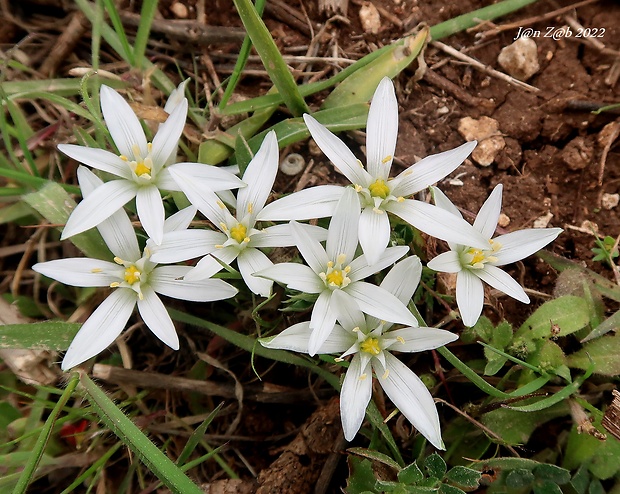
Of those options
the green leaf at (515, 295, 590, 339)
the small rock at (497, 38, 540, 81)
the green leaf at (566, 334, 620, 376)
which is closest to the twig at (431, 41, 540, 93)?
the small rock at (497, 38, 540, 81)

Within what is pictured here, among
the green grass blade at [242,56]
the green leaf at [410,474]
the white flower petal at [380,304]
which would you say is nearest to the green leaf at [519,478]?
the green leaf at [410,474]

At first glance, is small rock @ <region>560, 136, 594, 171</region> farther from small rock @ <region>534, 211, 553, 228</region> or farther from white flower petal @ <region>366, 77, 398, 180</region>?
Answer: white flower petal @ <region>366, 77, 398, 180</region>

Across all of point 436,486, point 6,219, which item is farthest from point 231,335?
Result: point 6,219

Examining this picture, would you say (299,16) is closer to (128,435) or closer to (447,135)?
(447,135)

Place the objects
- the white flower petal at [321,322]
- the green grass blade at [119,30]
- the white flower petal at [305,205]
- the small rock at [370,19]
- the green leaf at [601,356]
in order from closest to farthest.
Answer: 1. the white flower petal at [321,322]
2. the white flower petal at [305,205]
3. the green leaf at [601,356]
4. the green grass blade at [119,30]
5. the small rock at [370,19]

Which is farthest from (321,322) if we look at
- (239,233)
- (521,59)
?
(521,59)

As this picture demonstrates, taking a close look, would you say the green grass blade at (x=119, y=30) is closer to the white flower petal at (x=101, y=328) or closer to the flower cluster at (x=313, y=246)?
the flower cluster at (x=313, y=246)
